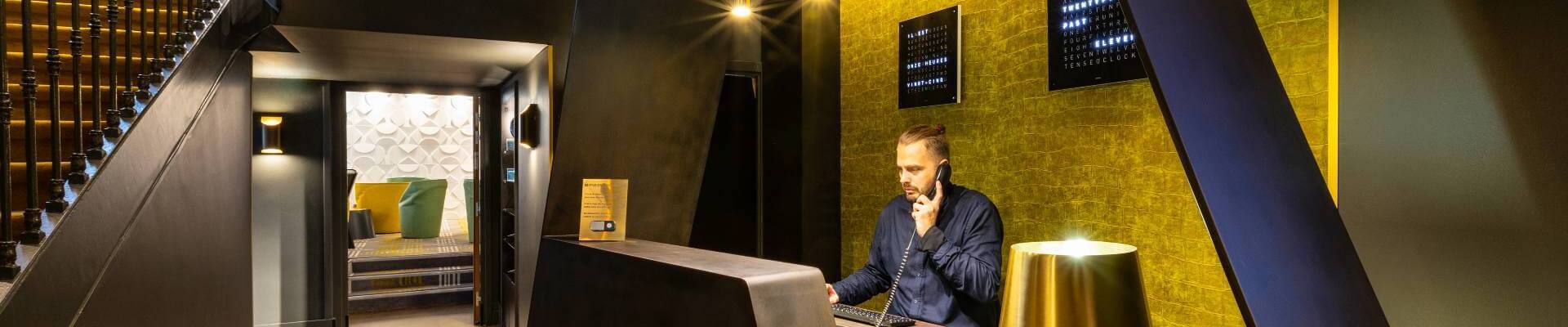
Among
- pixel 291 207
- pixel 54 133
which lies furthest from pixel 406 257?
pixel 54 133

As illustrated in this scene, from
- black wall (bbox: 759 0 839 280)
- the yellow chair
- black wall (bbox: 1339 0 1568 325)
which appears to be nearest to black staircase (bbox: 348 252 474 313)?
the yellow chair

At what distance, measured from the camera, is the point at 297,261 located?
6.50 m

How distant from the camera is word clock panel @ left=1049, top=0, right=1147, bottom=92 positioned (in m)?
2.81

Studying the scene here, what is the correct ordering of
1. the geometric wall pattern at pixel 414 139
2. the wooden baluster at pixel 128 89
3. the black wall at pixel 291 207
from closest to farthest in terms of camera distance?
the wooden baluster at pixel 128 89 < the black wall at pixel 291 207 < the geometric wall pattern at pixel 414 139

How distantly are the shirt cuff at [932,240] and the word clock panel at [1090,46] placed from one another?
87 cm

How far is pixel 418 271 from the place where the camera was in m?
8.26

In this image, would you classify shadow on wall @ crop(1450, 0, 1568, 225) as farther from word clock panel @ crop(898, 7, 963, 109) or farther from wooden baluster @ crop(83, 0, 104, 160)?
wooden baluster @ crop(83, 0, 104, 160)

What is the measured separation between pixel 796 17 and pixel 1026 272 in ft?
10.9

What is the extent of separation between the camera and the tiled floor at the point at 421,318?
284 inches

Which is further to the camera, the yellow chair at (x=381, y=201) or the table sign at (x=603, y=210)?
the yellow chair at (x=381, y=201)

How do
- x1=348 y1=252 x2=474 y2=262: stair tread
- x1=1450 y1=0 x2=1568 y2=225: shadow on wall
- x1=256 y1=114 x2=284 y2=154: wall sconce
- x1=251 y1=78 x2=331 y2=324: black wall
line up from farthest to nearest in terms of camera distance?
x1=348 y1=252 x2=474 y2=262: stair tread
x1=251 y1=78 x2=331 y2=324: black wall
x1=256 y1=114 x2=284 y2=154: wall sconce
x1=1450 y1=0 x2=1568 y2=225: shadow on wall

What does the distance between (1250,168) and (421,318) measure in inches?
302

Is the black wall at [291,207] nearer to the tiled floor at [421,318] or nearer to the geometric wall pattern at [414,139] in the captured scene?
the tiled floor at [421,318]

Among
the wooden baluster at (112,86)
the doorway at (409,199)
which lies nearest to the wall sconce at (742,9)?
the wooden baluster at (112,86)
